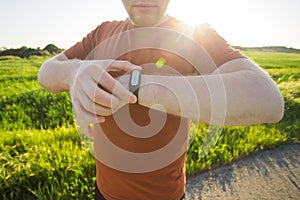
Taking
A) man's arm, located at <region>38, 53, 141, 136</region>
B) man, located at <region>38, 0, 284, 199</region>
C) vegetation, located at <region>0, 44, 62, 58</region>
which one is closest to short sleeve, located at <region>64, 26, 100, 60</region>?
man, located at <region>38, 0, 284, 199</region>

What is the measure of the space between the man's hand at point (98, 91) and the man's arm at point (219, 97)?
0.24 ft

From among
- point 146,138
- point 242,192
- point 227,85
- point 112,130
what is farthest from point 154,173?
point 242,192

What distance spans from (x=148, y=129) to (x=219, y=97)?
554 millimetres

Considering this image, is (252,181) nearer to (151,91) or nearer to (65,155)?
(65,155)

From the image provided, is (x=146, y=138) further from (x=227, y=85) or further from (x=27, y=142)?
(x=27, y=142)

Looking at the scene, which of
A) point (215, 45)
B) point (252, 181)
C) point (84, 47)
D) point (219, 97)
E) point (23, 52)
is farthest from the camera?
point (23, 52)

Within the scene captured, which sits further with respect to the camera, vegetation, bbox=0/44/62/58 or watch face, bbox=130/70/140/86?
vegetation, bbox=0/44/62/58

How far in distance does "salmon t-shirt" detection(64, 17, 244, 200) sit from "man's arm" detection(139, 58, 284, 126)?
0.33 m

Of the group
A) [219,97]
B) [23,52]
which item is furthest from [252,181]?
[23,52]

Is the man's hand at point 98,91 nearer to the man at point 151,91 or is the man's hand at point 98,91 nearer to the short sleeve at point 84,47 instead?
the man at point 151,91

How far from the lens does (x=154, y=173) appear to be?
1.38 metres

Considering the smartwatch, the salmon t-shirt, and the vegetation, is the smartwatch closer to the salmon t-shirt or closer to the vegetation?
the salmon t-shirt

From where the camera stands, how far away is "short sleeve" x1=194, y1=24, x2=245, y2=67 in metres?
1.02

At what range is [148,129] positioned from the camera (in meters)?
1.30
